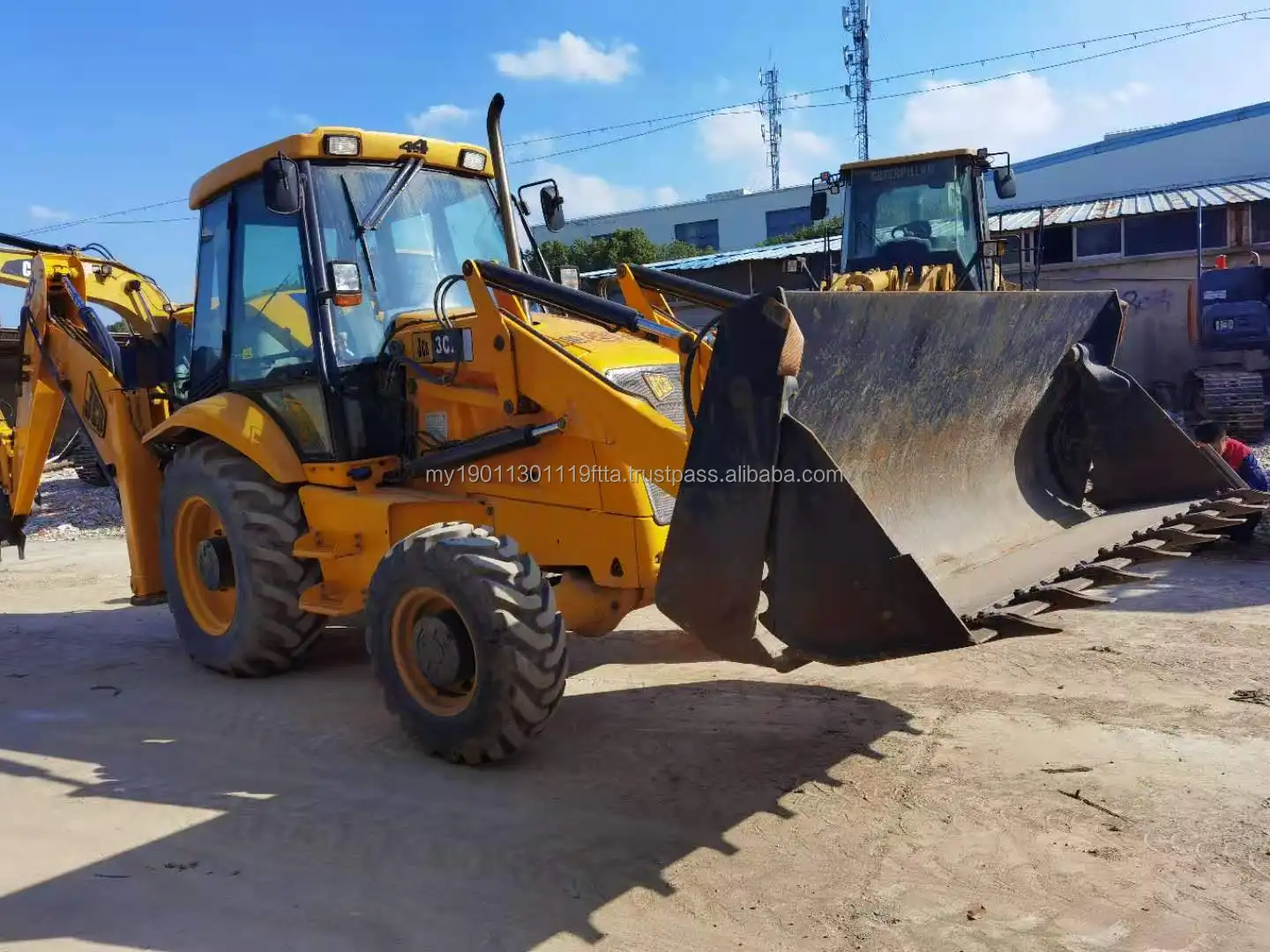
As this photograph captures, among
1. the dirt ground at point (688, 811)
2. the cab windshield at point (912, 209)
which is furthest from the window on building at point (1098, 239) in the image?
the dirt ground at point (688, 811)

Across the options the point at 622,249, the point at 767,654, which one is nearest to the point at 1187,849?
the point at 767,654

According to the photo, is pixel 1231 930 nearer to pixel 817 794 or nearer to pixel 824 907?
pixel 824 907

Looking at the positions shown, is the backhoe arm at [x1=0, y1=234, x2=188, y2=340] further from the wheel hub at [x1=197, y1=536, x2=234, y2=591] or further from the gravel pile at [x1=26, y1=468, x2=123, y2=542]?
the gravel pile at [x1=26, y1=468, x2=123, y2=542]

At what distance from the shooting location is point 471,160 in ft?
17.9

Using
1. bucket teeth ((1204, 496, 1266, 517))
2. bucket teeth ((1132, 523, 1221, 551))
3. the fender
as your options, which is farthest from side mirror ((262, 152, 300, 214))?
bucket teeth ((1204, 496, 1266, 517))

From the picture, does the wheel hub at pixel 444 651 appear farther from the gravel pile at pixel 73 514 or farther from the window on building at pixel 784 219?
the window on building at pixel 784 219

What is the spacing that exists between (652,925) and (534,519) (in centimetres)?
195

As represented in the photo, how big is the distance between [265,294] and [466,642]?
230cm

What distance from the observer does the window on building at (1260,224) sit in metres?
17.0

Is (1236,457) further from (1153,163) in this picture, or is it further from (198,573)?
(1153,163)

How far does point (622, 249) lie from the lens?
30.2 meters

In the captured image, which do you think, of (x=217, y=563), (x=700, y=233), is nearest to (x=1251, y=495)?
(x=217, y=563)

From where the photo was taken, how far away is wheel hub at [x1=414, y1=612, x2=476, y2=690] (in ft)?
13.4

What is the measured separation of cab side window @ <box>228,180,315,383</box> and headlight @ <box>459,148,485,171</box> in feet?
3.14
